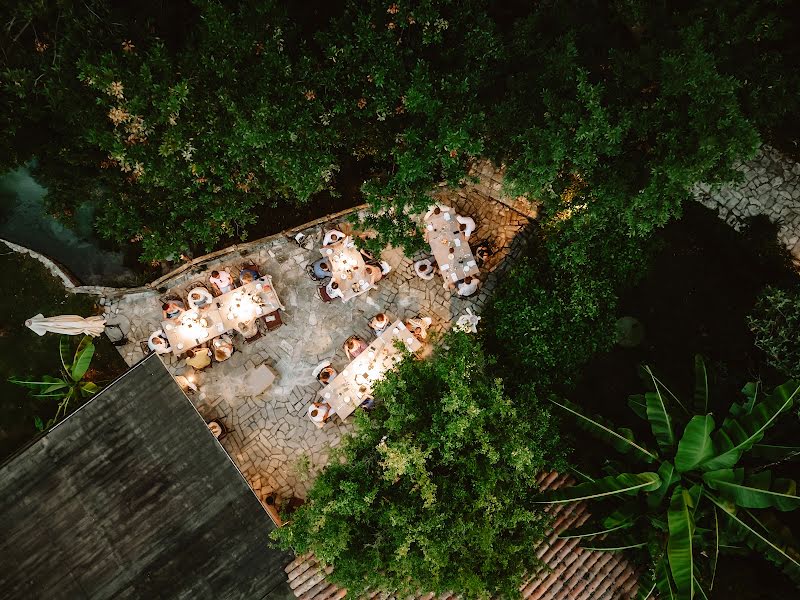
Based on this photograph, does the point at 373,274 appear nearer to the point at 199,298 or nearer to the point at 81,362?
the point at 199,298

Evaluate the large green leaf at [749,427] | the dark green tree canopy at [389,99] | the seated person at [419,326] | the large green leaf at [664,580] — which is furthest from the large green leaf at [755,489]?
the seated person at [419,326]

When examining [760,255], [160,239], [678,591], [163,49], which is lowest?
[678,591]

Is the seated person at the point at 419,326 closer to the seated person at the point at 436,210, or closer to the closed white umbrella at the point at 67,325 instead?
the seated person at the point at 436,210

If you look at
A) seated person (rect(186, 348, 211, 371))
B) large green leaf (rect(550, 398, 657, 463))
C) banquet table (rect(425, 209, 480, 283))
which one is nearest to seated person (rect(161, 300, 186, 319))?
seated person (rect(186, 348, 211, 371))

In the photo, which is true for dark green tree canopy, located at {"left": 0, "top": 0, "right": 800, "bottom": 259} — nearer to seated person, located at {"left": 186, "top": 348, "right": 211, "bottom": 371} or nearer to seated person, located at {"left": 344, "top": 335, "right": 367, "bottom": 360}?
seated person, located at {"left": 344, "top": 335, "right": 367, "bottom": 360}

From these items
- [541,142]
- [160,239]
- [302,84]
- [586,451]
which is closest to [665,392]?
[586,451]

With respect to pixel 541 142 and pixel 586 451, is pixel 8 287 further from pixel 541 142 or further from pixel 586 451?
pixel 586 451

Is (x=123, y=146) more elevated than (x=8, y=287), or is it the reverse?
(x=8, y=287)
